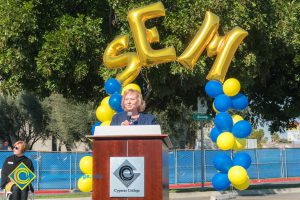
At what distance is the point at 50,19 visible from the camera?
610 inches

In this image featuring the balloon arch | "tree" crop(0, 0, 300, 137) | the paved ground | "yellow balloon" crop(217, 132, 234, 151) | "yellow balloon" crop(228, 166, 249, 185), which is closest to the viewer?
the balloon arch

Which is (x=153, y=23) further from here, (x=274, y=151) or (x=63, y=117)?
(x=63, y=117)

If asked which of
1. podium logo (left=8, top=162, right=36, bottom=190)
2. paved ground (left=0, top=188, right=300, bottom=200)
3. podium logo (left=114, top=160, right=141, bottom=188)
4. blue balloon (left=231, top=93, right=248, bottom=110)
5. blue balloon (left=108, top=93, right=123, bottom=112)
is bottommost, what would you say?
paved ground (left=0, top=188, right=300, bottom=200)

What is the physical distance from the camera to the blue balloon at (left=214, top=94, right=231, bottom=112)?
36.9 feet

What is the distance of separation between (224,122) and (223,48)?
4.92ft

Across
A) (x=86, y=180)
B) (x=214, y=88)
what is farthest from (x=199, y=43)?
(x=86, y=180)

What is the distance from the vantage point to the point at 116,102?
1032cm

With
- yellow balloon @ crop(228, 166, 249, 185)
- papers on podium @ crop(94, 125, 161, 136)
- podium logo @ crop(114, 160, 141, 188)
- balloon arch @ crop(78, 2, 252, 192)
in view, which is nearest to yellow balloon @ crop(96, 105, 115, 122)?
balloon arch @ crop(78, 2, 252, 192)

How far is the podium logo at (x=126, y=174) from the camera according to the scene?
5141 mm

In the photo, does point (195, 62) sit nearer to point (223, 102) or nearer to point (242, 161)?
point (223, 102)

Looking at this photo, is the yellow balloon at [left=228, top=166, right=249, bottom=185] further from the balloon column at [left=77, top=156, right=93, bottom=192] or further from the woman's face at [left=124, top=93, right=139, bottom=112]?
the woman's face at [left=124, top=93, right=139, bottom=112]

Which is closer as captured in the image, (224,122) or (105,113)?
(105,113)

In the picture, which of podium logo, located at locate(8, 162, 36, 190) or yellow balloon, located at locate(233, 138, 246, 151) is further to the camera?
yellow balloon, located at locate(233, 138, 246, 151)

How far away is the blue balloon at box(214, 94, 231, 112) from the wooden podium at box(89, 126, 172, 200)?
20.2ft
